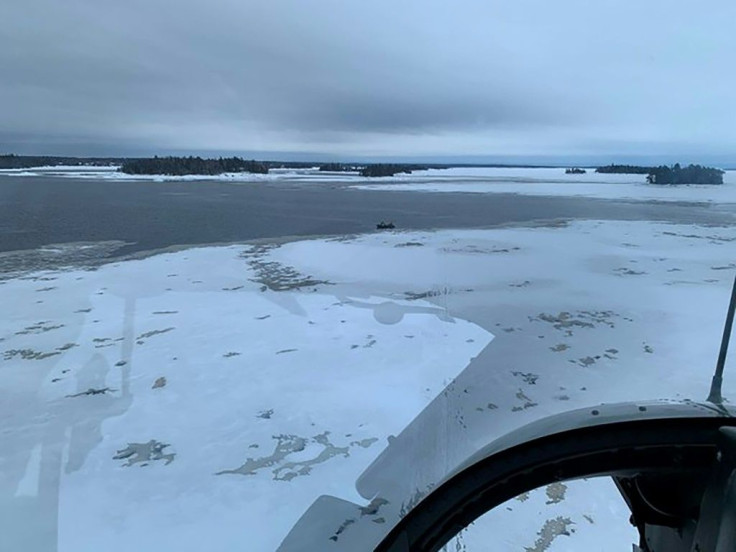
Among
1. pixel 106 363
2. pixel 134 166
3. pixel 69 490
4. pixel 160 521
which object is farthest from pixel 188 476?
pixel 134 166

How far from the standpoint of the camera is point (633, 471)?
804 mm

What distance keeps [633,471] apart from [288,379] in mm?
3737

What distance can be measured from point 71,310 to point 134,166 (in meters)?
67.7

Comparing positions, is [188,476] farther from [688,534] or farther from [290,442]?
[688,534]

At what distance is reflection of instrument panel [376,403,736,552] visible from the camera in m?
0.75

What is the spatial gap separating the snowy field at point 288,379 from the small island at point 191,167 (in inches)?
2300

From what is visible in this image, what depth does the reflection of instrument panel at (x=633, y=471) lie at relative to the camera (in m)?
0.75

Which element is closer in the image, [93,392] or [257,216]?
[93,392]

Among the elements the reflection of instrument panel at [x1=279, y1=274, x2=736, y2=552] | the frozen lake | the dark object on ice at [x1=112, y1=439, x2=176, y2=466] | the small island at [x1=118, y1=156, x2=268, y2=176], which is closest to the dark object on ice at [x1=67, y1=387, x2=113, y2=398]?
the frozen lake

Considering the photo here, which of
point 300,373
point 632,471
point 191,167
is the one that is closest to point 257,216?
point 300,373

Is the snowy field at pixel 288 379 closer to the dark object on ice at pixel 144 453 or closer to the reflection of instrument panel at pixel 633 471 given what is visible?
the dark object on ice at pixel 144 453

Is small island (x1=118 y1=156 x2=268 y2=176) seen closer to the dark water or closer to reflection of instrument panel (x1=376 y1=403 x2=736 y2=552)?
the dark water

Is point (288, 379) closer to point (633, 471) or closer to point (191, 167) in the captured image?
point (633, 471)

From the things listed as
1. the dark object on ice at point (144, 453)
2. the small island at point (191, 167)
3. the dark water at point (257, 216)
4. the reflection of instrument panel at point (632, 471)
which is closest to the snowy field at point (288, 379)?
the dark object on ice at point (144, 453)
